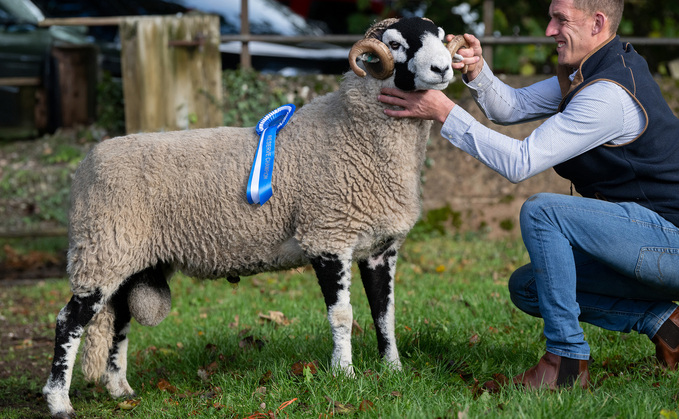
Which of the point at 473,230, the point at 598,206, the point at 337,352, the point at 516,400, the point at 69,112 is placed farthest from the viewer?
the point at 69,112

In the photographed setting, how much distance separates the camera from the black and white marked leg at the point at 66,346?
137 inches

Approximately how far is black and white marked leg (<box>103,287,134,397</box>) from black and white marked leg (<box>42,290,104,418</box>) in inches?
10.6

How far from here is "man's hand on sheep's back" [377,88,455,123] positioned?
123 inches

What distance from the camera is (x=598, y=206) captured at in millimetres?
2996

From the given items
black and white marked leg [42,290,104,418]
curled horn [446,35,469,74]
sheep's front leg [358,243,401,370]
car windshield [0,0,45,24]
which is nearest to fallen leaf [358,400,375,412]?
sheep's front leg [358,243,401,370]

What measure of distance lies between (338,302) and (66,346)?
1455 millimetres

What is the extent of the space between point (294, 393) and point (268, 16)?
6208mm

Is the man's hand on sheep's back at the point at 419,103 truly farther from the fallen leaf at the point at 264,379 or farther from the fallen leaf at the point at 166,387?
the fallen leaf at the point at 166,387

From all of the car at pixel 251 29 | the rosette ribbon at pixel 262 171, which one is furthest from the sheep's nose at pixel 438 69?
the car at pixel 251 29

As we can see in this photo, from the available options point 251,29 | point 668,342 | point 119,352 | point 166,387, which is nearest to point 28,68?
point 251,29

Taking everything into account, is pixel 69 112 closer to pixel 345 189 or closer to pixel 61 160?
pixel 61 160

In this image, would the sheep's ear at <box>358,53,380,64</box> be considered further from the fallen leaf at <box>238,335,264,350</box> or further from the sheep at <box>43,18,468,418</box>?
the fallen leaf at <box>238,335,264,350</box>

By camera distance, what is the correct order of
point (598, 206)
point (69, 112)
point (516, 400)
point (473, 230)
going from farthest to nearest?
point (69, 112)
point (473, 230)
point (598, 206)
point (516, 400)

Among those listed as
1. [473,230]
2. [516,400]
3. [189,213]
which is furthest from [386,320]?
[473,230]
